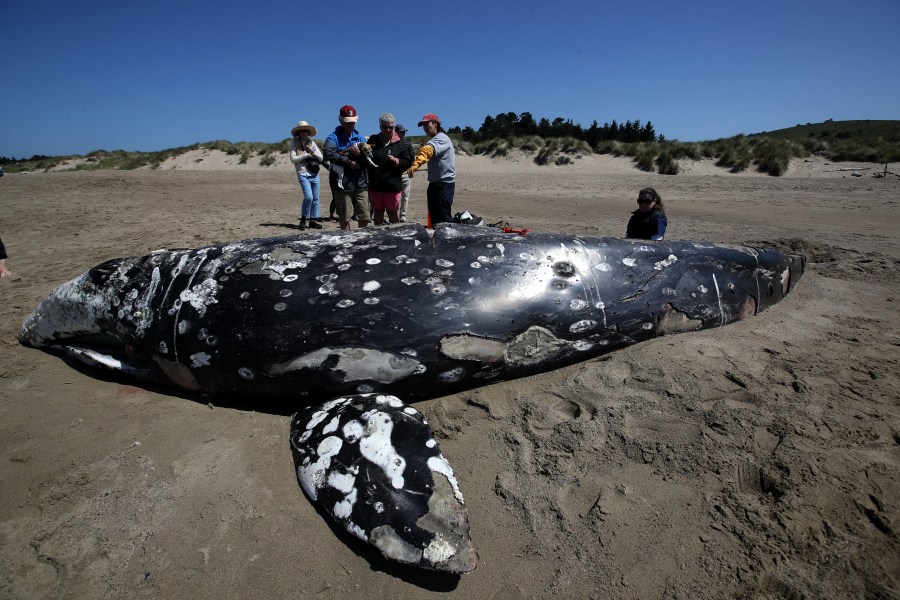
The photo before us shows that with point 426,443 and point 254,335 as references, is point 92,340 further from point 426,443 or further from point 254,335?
point 426,443

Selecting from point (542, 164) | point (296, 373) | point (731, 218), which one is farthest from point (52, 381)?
point (542, 164)

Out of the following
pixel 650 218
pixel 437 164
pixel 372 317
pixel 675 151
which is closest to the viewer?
pixel 372 317

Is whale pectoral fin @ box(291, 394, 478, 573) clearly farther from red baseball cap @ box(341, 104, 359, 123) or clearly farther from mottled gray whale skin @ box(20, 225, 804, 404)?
red baseball cap @ box(341, 104, 359, 123)

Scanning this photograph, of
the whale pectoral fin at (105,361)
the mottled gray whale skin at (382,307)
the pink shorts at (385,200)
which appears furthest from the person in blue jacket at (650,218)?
the whale pectoral fin at (105,361)

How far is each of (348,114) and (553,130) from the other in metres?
24.3

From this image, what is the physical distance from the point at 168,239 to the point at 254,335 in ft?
18.3

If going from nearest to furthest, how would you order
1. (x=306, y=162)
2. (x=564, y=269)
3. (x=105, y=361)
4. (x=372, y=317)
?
(x=372, y=317) → (x=564, y=269) → (x=105, y=361) → (x=306, y=162)

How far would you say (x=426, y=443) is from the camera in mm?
2514

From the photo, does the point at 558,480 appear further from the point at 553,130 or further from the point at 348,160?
the point at 553,130

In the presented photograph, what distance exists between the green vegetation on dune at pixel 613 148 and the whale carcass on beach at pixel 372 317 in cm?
1676

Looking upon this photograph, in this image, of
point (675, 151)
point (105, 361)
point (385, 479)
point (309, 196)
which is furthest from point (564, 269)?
point (675, 151)

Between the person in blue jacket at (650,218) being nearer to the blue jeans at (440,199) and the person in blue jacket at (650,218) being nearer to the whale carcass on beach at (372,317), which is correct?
the whale carcass on beach at (372,317)

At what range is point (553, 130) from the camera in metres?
28.7

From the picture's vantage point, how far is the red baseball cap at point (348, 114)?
6.94m
